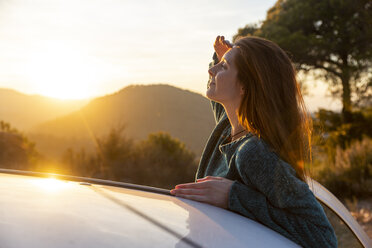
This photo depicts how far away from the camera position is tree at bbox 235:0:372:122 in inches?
564

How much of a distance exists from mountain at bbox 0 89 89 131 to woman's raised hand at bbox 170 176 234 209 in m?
59.3

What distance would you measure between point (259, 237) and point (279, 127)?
A: 0.56 metres

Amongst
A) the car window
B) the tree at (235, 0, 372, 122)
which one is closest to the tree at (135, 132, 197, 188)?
the tree at (235, 0, 372, 122)

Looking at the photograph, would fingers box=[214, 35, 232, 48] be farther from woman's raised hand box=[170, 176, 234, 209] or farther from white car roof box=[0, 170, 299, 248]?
white car roof box=[0, 170, 299, 248]

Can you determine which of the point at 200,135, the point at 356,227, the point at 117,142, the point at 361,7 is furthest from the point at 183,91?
the point at 356,227

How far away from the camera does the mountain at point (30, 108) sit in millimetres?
59062

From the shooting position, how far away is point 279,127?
148 centimetres

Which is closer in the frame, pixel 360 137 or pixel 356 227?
pixel 356 227

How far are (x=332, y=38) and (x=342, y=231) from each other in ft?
47.4

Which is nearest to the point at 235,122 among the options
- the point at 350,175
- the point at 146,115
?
the point at 350,175

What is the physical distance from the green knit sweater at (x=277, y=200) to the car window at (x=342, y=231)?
44 centimetres

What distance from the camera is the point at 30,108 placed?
217ft

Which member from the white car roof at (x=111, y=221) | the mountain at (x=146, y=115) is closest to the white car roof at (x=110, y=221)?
the white car roof at (x=111, y=221)

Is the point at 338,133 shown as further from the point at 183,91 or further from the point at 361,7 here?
the point at 183,91
